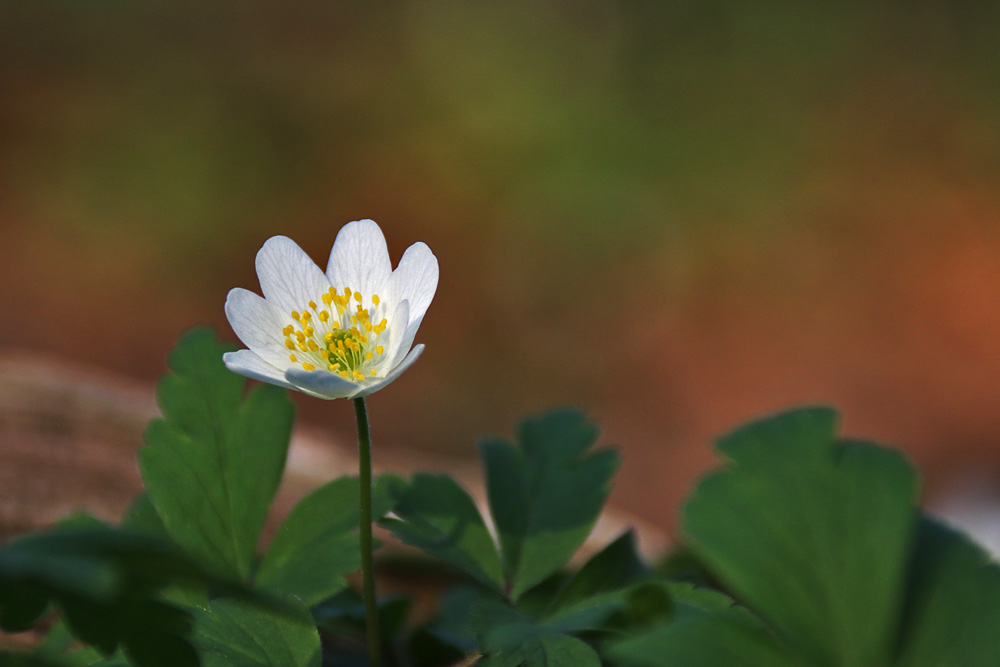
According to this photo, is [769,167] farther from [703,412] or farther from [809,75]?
[703,412]

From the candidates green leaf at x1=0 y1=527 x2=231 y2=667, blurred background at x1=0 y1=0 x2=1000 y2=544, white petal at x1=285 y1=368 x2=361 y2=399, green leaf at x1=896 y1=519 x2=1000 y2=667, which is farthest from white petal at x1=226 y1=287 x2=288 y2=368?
blurred background at x1=0 y1=0 x2=1000 y2=544

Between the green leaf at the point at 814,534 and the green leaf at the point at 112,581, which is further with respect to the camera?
the green leaf at the point at 814,534

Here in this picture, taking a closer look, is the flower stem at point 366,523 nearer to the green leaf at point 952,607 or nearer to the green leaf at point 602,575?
the green leaf at point 602,575

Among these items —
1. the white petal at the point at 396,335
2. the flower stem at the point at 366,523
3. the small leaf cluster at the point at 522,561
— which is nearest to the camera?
the small leaf cluster at the point at 522,561

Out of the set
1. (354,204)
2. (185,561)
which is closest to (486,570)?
(185,561)

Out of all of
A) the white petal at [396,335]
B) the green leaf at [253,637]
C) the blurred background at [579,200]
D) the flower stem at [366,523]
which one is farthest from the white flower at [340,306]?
the blurred background at [579,200]

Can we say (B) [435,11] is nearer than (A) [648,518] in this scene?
No

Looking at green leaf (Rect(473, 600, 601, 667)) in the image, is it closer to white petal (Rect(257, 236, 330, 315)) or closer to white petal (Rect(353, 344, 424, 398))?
white petal (Rect(353, 344, 424, 398))

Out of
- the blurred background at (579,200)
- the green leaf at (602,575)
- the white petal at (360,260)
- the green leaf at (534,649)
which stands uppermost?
the blurred background at (579,200)
